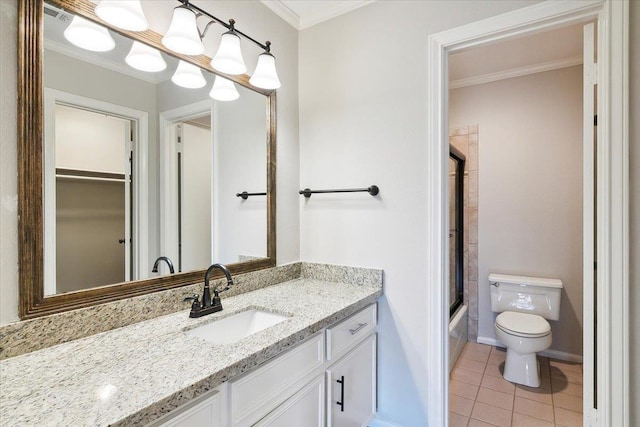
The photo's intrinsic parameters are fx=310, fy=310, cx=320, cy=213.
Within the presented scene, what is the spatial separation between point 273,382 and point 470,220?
257 cm

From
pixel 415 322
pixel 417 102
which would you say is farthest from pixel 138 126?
pixel 415 322

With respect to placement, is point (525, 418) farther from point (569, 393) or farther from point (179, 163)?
point (179, 163)

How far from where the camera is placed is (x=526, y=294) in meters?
2.58

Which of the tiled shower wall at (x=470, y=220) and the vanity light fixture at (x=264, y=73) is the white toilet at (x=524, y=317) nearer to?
the tiled shower wall at (x=470, y=220)

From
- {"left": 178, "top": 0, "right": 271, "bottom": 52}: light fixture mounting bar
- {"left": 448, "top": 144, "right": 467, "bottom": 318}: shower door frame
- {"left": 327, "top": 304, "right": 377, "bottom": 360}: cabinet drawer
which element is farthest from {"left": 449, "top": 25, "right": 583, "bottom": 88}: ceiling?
{"left": 327, "top": 304, "right": 377, "bottom": 360}: cabinet drawer

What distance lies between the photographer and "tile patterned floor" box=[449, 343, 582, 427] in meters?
1.88

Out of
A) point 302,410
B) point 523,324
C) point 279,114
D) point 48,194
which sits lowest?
point 523,324

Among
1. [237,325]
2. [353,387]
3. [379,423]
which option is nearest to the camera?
[237,325]

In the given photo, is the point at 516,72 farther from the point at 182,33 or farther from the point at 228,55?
the point at 182,33

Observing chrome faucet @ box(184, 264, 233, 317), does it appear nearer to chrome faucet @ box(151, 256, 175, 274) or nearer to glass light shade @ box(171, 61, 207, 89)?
chrome faucet @ box(151, 256, 175, 274)

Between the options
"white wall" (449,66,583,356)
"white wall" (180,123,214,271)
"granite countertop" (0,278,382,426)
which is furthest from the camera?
"white wall" (449,66,583,356)

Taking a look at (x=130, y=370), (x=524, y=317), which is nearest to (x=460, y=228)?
(x=524, y=317)

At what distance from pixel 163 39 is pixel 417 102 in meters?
1.21

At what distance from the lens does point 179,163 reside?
57.1 inches
